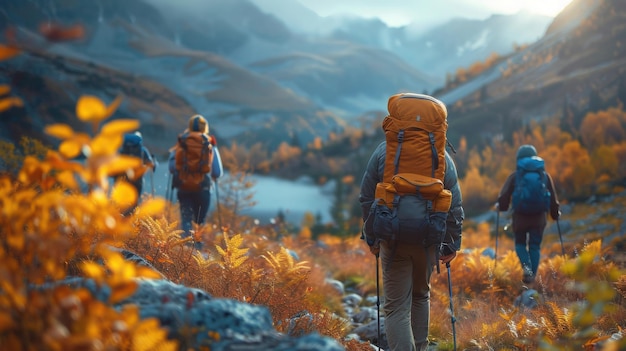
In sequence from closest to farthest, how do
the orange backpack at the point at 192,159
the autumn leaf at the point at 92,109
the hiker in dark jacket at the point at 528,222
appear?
the autumn leaf at the point at 92,109, the hiker in dark jacket at the point at 528,222, the orange backpack at the point at 192,159

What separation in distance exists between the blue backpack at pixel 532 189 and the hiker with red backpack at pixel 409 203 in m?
3.16

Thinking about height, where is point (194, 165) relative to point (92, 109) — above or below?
above

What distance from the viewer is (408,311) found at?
3.93 meters

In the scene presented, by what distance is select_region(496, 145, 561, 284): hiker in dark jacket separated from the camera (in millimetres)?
6824

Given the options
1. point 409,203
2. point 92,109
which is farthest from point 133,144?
point 92,109

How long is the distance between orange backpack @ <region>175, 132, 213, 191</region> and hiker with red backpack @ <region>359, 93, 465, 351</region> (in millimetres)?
3822

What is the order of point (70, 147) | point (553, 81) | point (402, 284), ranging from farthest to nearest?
point (553, 81) → point (402, 284) → point (70, 147)

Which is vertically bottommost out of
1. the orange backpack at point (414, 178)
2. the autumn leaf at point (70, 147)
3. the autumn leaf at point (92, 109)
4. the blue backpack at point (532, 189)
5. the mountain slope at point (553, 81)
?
the autumn leaf at point (70, 147)

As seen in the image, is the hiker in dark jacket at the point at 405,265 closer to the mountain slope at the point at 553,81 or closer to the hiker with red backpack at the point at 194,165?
the hiker with red backpack at the point at 194,165

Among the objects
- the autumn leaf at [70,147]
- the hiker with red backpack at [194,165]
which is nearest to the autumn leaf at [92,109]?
the autumn leaf at [70,147]

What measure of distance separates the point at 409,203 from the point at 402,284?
754 mm

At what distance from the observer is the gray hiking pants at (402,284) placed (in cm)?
385

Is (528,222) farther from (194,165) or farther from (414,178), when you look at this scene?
(194,165)

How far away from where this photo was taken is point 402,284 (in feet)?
12.9
